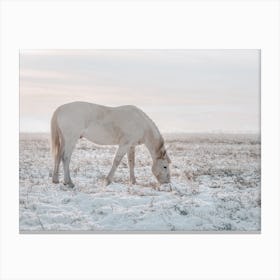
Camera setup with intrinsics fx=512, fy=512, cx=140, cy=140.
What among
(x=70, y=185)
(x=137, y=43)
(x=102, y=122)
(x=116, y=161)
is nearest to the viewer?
(x=137, y=43)

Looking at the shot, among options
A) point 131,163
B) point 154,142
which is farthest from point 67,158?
point 154,142

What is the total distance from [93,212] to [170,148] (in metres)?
1.10

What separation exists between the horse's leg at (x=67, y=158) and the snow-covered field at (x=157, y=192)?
6 cm

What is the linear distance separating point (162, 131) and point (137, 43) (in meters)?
1.00

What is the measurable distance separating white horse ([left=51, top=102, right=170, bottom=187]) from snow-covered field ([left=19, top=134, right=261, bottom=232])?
0.09 meters

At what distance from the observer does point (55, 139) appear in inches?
228

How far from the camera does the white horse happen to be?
18.7ft

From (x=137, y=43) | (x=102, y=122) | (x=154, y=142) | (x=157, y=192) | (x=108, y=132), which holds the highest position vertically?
(x=137, y=43)

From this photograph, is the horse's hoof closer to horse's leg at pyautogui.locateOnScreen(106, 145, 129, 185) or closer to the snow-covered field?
the snow-covered field

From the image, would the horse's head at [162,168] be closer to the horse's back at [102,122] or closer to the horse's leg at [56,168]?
the horse's back at [102,122]

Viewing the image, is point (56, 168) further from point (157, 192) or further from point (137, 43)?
point (137, 43)

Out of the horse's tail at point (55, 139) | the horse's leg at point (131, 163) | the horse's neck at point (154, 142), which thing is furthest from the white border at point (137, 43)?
the horse's neck at point (154, 142)
